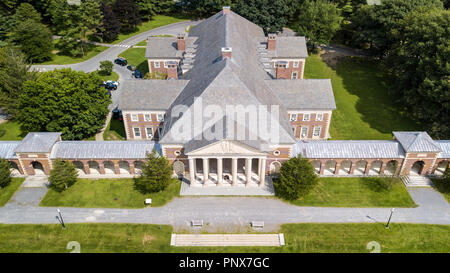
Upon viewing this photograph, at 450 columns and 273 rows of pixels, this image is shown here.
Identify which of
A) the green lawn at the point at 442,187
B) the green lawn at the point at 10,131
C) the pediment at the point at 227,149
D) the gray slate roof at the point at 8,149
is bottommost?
the green lawn at the point at 10,131

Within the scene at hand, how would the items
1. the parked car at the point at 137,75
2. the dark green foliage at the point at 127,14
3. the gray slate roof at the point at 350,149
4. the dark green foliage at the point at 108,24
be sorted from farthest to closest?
the dark green foliage at the point at 127,14 < the dark green foliage at the point at 108,24 < the parked car at the point at 137,75 < the gray slate roof at the point at 350,149

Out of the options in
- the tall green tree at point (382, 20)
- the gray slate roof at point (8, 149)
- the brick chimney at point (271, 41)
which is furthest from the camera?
the tall green tree at point (382, 20)

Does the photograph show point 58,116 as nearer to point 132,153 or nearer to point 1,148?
point 1,148

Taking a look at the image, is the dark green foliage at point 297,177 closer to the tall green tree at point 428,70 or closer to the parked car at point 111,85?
the tall green tree at point 428,70

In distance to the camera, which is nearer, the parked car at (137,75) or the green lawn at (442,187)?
the green lawn at (442,187)

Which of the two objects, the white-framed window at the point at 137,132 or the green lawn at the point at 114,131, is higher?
the white-framed window at the point at 137,132

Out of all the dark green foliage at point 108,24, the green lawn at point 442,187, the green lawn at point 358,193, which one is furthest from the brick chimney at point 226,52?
the dark green foliage at point 108,24

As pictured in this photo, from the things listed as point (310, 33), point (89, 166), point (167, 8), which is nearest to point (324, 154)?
Answer: point (89, 166)
